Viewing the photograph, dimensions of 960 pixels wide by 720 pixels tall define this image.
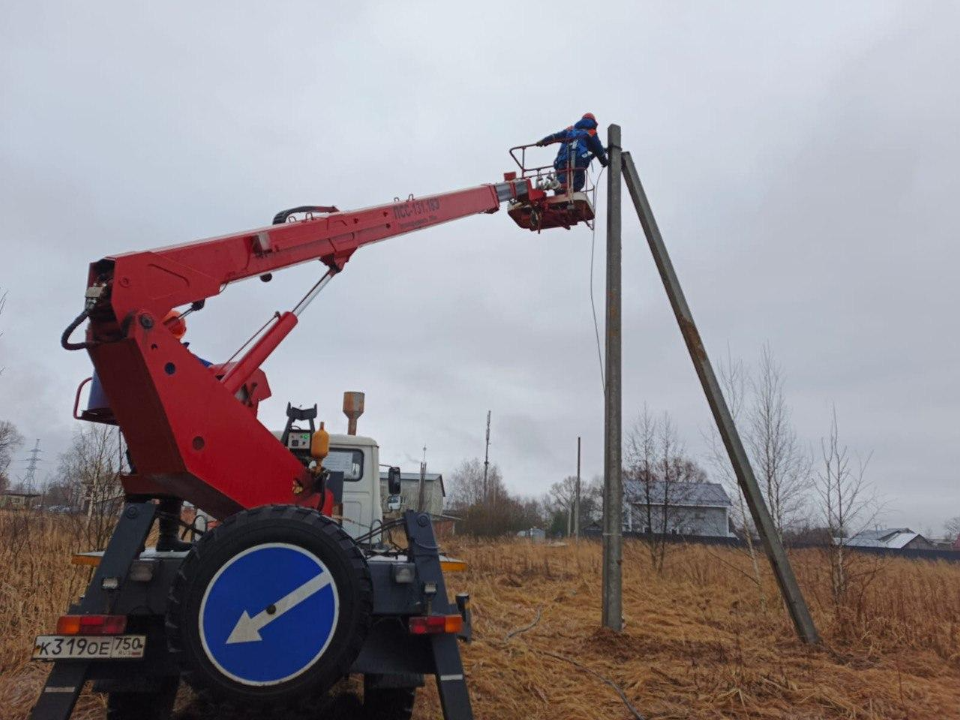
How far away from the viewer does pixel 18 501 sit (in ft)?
35.5

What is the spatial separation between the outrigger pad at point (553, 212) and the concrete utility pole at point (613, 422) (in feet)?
1.25

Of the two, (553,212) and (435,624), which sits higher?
(553,212)

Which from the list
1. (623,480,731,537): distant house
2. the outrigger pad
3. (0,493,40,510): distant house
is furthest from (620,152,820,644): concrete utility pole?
(0,493,40,510): distant house

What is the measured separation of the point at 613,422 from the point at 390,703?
189 inches

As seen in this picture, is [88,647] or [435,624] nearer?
[88,647]

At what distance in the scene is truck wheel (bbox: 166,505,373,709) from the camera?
344 cm

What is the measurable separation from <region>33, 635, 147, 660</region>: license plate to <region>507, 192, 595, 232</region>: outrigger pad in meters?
7.25

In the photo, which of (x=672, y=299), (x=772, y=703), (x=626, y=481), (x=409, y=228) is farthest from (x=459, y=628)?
(x=626, y=481)

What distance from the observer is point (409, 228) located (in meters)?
6.58

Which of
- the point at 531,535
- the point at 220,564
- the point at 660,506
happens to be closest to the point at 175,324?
the point at 220,564

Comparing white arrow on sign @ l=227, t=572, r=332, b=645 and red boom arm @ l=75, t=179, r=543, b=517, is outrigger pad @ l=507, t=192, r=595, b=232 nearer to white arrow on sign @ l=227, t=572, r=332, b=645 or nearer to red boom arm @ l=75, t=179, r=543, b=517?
red boom arm @ l=75, t=179, r=543, b=517

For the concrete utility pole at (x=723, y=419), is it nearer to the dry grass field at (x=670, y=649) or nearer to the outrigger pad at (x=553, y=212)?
the dry grass field at (x=670, y=649)

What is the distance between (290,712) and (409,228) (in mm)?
4325

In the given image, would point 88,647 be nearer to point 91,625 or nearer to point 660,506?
point 91,625
